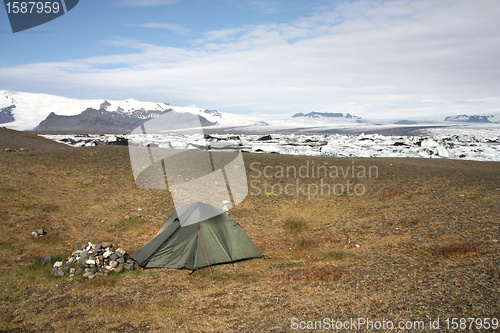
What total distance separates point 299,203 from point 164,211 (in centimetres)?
702

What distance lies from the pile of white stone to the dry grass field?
35 centimetres

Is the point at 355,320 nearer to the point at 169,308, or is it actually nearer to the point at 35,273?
the point at 169,308

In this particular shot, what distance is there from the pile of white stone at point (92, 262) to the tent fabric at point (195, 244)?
23.4 inches

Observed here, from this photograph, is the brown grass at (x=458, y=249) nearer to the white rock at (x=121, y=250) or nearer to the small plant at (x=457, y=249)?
the small plant at (x=457, y=249)

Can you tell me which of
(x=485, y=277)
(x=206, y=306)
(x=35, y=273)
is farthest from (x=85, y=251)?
(x=485, y=277)

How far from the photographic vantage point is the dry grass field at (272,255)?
7332 mm

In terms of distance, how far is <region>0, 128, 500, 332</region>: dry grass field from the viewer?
24.1ft

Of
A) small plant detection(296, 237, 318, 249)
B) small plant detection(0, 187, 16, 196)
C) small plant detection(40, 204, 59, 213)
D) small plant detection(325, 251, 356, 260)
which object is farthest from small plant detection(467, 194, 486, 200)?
small plant detection(0, 187, 16, 196)

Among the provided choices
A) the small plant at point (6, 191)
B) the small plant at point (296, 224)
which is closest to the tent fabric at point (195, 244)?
the small plant at point (296, 224)

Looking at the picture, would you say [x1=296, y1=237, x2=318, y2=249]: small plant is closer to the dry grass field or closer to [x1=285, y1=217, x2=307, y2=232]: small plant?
the dry grass field

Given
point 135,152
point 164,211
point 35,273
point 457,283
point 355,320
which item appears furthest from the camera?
point 135,152

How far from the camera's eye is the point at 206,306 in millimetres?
8086

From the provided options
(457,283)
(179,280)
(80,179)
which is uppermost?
(80,179)

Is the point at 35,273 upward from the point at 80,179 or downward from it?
downward
